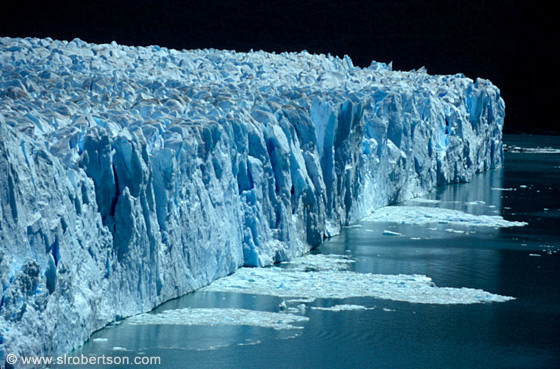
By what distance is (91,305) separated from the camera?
5.29m

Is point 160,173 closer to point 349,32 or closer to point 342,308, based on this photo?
point 342,308

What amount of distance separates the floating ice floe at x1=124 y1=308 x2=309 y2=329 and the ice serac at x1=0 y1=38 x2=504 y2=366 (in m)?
0.14

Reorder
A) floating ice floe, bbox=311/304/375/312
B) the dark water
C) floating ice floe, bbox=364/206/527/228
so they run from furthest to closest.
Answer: floating ice floe, bbox=364/206/527/228
floating ice floe, bbox=311/304/375/312
the dark water

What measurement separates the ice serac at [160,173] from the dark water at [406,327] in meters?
0.34

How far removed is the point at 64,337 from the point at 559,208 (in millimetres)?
8582

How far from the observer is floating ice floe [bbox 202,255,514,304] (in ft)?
22.3

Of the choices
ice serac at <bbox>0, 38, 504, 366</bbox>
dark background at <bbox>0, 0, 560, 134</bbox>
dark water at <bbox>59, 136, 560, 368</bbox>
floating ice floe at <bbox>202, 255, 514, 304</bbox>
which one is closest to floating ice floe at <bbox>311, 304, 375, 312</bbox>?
dark water at <bbox>59, 136, 560, 368</bbox>

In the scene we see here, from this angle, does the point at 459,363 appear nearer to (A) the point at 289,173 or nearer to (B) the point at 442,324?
(B) the point at 442,324

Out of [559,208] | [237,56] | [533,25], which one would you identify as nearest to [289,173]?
[559,208]

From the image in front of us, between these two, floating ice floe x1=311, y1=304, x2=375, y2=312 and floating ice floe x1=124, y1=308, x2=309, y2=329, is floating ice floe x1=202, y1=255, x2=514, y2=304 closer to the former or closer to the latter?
floating ice floe x1=311, y1=304, x2=375, y2=312

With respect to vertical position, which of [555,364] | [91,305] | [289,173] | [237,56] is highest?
[237,56]

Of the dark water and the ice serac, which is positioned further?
the dark water

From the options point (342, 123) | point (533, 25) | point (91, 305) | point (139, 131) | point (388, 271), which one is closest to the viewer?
point (91, 305)

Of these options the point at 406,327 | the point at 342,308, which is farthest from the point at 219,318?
the point at 406,327
